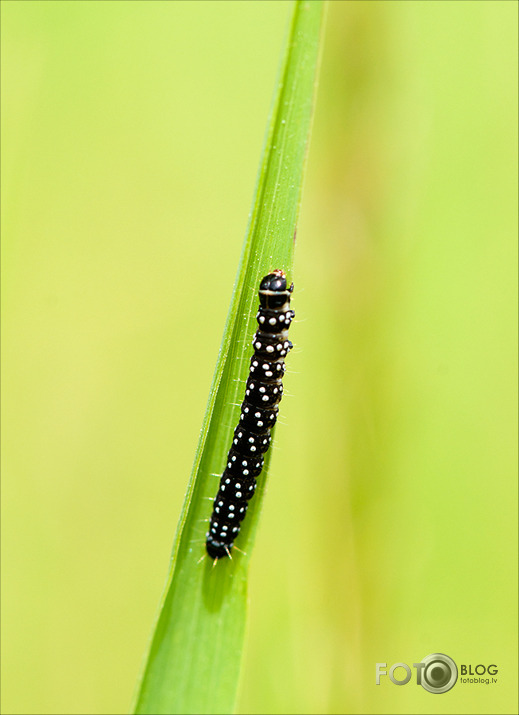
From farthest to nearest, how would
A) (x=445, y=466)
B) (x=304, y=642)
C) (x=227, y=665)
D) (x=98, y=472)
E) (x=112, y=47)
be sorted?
(x=112, y=47), (x=98, y=472), (x=445, y=466), (x=304, y=642), (x=227, y=665)

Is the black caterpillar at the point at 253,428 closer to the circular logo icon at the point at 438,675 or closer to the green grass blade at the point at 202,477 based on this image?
the green grass blade at the point at 202,477

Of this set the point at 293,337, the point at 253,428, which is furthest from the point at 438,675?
the point at 293,337

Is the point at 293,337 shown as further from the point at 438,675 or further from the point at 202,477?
the point at 438,675

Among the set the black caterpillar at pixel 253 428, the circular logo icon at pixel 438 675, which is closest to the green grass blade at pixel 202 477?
the black caterpillar at pixel 253 428

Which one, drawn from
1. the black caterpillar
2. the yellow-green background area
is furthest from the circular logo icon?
the black caterpillar

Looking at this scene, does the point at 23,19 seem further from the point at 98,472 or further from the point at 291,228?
the point at 98,472

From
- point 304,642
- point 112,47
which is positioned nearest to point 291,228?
point 304,642
